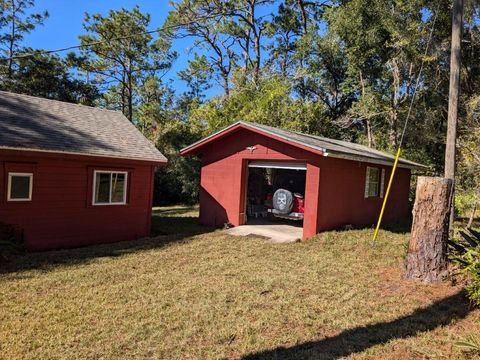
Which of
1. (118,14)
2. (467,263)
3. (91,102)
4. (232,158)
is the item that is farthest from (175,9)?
(467,263)

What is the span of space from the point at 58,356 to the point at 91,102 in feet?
98.4

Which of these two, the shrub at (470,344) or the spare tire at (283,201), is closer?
the shrub at (470,344)

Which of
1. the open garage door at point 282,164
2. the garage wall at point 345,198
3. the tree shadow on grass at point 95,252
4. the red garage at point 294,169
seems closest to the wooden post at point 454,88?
the red garage at point 294,169

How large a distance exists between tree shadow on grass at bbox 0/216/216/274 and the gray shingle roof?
2410 mm

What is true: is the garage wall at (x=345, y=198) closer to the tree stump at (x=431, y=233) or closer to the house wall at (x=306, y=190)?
the house wall at (x=306, y=190)

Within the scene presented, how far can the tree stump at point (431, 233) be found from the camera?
6.39 m

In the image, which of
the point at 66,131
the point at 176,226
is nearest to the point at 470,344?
the point at 66,131

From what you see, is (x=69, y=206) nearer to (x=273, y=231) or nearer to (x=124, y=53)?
(x=273, y=231)

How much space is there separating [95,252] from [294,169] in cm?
640

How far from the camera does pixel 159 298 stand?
5.95 metres

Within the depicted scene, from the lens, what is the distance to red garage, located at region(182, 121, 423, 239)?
436 inches

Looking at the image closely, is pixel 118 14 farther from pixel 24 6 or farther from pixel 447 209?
pixel 447 209

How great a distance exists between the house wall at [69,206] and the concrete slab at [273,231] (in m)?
2.95

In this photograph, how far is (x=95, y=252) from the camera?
31.3ft
